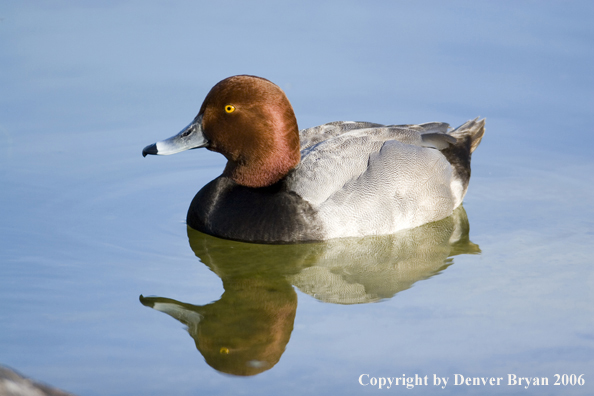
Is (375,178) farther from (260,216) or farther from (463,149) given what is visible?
(463,149)

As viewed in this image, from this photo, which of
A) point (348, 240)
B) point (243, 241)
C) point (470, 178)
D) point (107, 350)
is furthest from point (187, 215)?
point (470, 178)

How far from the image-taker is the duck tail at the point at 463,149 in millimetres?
7273

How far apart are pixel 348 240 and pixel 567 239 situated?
175cm

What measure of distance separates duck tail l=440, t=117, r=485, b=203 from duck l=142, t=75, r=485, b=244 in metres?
0.47

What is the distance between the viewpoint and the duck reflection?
16.3 ft

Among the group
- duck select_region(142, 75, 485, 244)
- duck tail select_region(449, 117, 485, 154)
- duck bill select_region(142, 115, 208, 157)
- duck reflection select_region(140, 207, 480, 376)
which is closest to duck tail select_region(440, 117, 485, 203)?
duck tail select_region(449, 117, 485, 154)

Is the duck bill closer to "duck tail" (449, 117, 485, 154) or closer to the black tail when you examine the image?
the black tail

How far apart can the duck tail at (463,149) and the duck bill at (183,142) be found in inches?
86.5

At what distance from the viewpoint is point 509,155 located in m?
8.23

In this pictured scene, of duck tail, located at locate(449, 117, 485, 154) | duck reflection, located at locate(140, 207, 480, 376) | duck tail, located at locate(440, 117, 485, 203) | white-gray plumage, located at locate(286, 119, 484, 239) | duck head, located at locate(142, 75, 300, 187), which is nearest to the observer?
duck reflection, located at locate(140, 207, 480, 376)

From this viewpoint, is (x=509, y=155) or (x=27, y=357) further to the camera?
(x=509, y=155)

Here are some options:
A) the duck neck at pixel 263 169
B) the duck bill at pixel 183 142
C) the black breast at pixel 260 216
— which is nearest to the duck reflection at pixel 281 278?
the black breast at pixel 260 216

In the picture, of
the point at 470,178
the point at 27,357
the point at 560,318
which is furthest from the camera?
the point at 470,178

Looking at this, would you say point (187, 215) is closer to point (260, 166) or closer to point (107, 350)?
point (260, 166)
